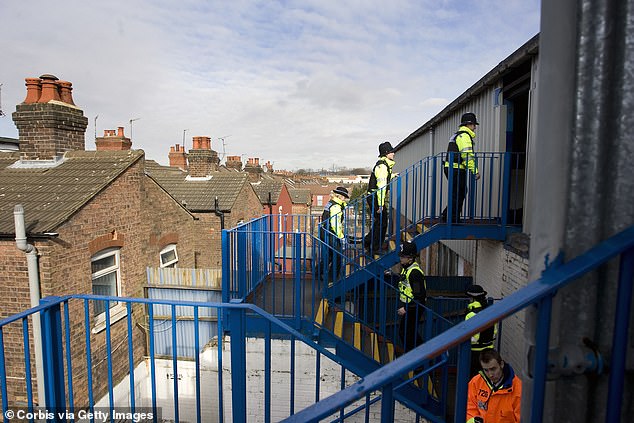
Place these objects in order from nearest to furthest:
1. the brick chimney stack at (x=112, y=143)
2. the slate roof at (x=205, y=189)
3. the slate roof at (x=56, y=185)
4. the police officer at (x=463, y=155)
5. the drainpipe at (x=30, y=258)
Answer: the drainpipe at (x=30, y=258) < the police officer at (x=463, y=155) < the slate roof at (x=56, y=185) < the brick chimney stack at (x=112, y=143) < the slate roof at (x=205, y=189)

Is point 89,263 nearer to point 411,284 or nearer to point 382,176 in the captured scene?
point 382,176

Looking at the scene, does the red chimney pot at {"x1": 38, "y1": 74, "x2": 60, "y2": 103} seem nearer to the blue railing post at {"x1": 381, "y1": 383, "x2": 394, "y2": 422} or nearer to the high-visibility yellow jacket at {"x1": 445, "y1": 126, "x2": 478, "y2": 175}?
the high-visibility yellow jacket at {"x1": 445, "y1": 126, "x2": 478, "y2": 175}

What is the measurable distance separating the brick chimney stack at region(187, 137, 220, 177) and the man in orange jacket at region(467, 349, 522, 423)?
1562 cm

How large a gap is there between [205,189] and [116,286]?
320 inches

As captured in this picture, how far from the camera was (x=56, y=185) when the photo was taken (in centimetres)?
780

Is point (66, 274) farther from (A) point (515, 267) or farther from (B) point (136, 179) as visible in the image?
(A) point (515, 267)

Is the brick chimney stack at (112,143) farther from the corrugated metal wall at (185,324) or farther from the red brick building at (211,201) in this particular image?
the corrugated metal wall at (185,324)

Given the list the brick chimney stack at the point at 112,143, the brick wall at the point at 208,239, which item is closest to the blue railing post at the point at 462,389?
the brick wall at the point at 208,239

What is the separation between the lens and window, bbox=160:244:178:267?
10602mm

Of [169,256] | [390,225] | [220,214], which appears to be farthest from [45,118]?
[390,225]

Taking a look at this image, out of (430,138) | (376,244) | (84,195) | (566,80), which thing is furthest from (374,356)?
(430,138)

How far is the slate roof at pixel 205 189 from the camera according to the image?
1460 centimetres

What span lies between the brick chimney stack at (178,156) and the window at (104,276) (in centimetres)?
1809

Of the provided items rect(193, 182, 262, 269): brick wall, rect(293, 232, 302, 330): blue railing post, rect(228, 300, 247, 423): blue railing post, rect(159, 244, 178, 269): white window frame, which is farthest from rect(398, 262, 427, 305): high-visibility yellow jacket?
rect(193, 182, 262, 269): brick wall
